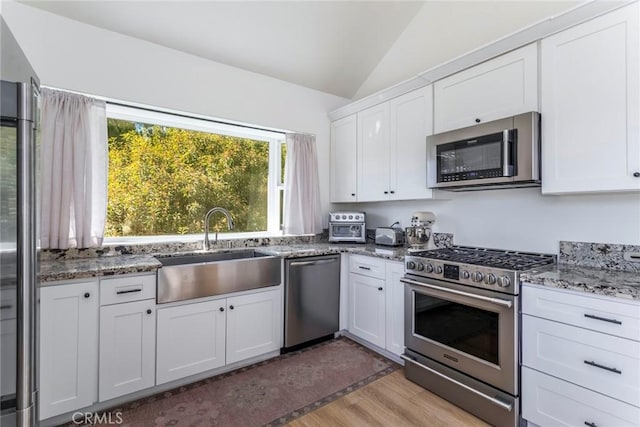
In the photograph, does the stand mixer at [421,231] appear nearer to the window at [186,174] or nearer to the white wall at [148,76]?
the window at [186,174]

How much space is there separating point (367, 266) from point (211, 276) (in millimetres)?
1333

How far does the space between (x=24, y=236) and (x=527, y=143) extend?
2502 mm

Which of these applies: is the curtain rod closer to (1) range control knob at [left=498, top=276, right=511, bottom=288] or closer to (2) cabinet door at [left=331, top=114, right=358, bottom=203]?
(2) cabinet door at [left=331, top=114, right=358, bottom=203]

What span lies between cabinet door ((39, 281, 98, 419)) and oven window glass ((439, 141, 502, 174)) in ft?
8.42

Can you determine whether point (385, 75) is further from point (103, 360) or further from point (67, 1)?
point (103, 360)

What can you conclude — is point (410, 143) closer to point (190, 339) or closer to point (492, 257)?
point (492, 257)

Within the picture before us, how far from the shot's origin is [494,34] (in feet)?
8.36

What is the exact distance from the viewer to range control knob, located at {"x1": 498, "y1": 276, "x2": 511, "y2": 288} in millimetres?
1766

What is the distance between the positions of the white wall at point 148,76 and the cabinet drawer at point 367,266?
1.58m

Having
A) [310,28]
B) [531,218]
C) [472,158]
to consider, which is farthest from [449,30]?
[531,218]

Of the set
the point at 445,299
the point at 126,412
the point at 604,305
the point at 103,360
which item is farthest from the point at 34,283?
the point at 604,305

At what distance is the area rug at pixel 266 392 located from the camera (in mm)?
1894

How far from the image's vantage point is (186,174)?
293 centimetres

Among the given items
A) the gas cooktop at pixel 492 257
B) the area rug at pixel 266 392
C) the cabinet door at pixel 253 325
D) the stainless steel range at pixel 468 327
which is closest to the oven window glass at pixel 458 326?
the stainless steel range at pixel 468 327
